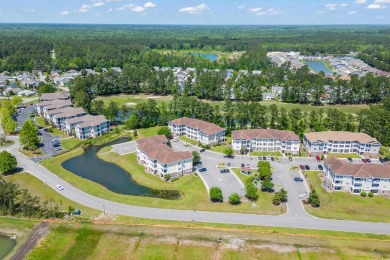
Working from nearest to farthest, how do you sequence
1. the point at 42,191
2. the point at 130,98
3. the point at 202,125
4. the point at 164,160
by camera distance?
the point at 42,191, the point at 164,160, the point at 202,125, the point at 130,98

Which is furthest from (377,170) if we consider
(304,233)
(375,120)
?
(375,120)

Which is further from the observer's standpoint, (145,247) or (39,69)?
(39,69)

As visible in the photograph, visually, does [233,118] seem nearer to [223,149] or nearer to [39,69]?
[223,149]

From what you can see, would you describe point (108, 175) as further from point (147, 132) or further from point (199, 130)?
point (147, 132)

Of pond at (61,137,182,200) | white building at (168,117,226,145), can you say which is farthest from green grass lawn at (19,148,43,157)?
white building at (168,117,226,145)

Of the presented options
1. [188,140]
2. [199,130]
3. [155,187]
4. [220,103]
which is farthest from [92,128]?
[220,103]

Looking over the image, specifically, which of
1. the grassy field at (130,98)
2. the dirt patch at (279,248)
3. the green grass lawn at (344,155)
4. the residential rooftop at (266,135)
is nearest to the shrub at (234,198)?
the dirt patch at (279,248)

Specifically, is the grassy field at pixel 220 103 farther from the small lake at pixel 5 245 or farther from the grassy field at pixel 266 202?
the small lake at pixel 5 245
